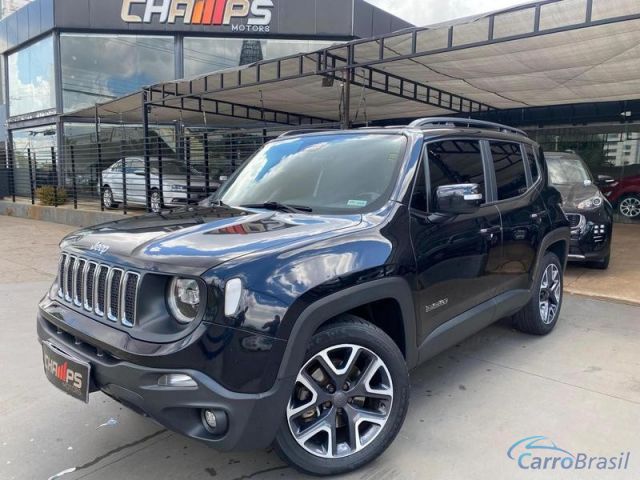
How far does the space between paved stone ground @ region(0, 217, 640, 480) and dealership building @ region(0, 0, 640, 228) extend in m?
3.89

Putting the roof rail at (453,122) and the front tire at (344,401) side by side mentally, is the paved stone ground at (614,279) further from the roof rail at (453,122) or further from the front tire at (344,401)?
the front tire at (344,401)

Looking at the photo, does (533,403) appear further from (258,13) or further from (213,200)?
(258,13)

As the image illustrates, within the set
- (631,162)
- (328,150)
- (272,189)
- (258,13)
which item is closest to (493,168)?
(328,150)

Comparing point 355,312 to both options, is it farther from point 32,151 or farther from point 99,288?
A: point 32,151

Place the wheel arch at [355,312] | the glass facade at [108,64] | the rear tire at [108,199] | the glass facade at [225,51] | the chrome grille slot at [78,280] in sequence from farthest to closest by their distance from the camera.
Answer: the glass facade at [108,64] < the glass facade at [225,51] < the rear tire at [108,199] < the chrome grille slot at [78,280] < the wheel arch at [355,312]

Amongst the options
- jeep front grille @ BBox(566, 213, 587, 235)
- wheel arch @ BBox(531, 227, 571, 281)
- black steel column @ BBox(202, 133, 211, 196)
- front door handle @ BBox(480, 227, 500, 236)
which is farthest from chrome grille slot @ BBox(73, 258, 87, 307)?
black steel column @ BBox(202, 133, 211, 196)

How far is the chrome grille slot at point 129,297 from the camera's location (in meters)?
2.28

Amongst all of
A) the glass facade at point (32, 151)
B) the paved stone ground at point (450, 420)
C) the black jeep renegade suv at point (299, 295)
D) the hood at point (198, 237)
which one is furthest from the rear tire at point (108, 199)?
the hood at point (198, 237)

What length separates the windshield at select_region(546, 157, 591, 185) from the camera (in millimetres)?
7648

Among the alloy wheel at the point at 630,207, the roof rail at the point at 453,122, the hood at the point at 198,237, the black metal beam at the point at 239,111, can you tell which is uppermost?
the black metal beam at the point at 239,111

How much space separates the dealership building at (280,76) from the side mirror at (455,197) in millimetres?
3801

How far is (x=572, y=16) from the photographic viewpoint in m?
6.32

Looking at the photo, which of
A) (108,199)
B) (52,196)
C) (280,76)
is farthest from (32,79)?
(280,76)

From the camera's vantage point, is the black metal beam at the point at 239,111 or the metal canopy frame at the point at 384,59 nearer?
the metal canopy frame at the point at 384,59
